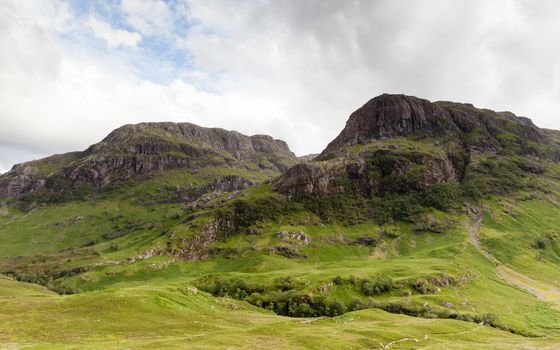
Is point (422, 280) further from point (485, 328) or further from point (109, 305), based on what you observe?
point (109, 305)

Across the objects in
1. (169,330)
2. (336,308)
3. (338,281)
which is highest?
(338,281)

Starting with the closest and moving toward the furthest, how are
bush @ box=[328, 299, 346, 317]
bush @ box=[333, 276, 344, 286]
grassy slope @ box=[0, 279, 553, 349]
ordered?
grassy slope @ box=[0, 279, 553, 349]
bush @ box=[328, 299, 346, 317]
bush @ box=[333, 276, 344, 286]

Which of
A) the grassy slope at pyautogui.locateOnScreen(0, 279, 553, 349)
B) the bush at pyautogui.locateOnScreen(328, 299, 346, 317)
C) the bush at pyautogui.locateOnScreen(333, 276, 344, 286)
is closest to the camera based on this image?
the grassy slope at pyautogui.locateOnScreen(0, 279, 553, 349)

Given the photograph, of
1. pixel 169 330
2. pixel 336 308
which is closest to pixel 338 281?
pixel 336 308

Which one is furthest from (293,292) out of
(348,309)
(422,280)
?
(422,280)

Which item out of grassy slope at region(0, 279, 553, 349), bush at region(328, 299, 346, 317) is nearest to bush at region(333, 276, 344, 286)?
bush at region(328, 299, 346, 317)

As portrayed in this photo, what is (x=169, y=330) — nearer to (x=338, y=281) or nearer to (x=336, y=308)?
(x=336, y=308)

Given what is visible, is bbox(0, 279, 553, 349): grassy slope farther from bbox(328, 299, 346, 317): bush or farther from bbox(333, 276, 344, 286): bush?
bbox(333, 276, 344, 286): bush

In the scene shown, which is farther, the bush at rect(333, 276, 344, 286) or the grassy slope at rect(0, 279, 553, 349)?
the bush at rect(333, 276, 344, 286)

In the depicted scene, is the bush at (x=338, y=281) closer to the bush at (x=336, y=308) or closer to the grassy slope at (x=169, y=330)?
the bush at (x=336, y=308)

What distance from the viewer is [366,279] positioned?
641 feet

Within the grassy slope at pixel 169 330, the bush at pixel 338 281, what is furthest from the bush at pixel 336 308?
the grassy slope at pixel 169 330

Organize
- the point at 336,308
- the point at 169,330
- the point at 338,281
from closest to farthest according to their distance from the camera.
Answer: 1. the point at 169,330
2. the point at 336,308
3. the point at 338,281

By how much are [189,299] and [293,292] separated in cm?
7177
